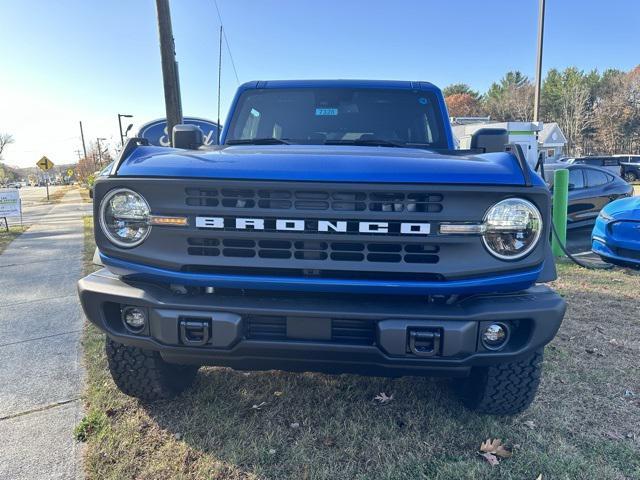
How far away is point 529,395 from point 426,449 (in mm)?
659

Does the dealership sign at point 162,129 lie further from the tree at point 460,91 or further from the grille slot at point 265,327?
the tree at point 460,91

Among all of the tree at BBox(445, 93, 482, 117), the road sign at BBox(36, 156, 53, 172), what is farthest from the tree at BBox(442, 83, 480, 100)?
the road sign at BBox(36, 156, 53, 172)

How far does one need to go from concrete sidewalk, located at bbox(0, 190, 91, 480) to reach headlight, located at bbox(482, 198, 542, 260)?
7.58 feet

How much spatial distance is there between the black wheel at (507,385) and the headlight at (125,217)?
1918mm

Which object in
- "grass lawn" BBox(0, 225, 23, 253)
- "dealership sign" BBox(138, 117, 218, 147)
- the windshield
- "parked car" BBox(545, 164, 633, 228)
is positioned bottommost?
"grass lawn" BBox(0, 225, 23, 253)

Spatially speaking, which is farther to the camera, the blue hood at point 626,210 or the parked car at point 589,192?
the parked car at point 589,192

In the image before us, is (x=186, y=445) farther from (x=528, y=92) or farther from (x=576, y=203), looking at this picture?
(x=528, y=92)

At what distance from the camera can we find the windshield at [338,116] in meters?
3.44

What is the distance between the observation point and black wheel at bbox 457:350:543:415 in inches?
98.3

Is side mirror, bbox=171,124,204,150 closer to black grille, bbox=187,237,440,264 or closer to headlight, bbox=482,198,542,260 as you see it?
black grille, bbox=187,237,440,264

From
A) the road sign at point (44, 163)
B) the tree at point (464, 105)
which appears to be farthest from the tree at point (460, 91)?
the road sign at point (44, 163)

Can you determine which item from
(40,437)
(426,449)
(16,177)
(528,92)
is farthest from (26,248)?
(16,177)

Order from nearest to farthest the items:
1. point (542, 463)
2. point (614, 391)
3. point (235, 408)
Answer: point (542, 463)
point (235, 408)
point (614, 391)

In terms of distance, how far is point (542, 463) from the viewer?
2.35 meters
